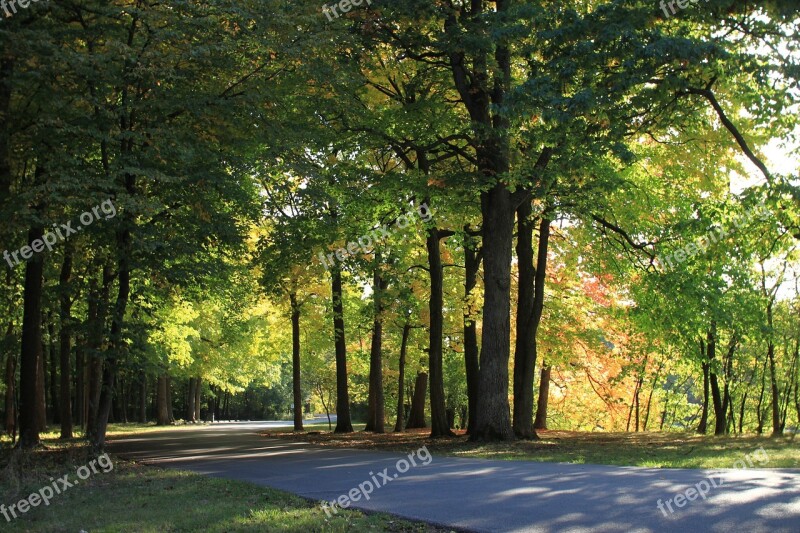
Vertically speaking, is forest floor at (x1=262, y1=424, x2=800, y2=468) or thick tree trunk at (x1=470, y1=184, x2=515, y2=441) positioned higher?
thick tree trunk at (x1=470, y1=184, x2=515, y2=441)

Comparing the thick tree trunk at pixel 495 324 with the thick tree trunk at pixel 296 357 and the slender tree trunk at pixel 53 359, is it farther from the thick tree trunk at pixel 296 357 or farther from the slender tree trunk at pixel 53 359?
the slender tree trunk at pixel 53 359

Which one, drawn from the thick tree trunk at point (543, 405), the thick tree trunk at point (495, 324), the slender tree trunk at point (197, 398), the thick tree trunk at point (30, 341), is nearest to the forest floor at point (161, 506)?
the thick tree trunk at point (30, 341)

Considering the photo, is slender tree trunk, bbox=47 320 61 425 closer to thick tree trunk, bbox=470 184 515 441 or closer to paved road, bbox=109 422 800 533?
thick tree trunk, bbox=470 184 515 441

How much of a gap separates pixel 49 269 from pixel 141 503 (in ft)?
52.4

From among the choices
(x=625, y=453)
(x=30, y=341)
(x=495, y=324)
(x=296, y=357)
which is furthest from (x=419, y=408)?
(x=30, y=341)

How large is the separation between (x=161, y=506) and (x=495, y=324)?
1054 centimetres

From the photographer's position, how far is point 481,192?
63.3ft

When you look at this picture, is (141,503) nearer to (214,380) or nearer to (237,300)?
(237,300)

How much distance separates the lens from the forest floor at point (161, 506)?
25.6ft

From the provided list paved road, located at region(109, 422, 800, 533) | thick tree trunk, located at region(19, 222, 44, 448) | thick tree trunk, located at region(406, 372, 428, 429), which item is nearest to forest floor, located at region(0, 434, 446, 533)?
paved road, located at region(109, 422, 800, 533)

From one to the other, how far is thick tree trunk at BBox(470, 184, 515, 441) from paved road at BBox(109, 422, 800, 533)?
11.8ft

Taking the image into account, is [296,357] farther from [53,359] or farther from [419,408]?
[53,359]

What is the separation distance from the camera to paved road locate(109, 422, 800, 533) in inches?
281

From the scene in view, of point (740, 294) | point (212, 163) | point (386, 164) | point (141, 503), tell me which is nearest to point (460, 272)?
point (386, 164)
